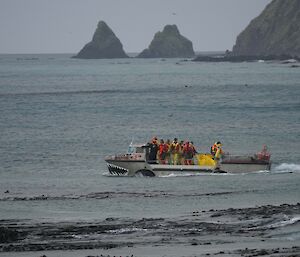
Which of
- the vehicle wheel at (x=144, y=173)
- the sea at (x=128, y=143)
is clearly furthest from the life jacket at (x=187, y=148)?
the vehicle wheel at (x=144, y=173)

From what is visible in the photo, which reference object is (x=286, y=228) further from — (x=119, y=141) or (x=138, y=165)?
(x=119, y=141)

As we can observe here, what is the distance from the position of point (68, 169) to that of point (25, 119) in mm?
34831

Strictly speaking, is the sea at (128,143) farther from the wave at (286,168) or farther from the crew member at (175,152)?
the crew member at (175,152)

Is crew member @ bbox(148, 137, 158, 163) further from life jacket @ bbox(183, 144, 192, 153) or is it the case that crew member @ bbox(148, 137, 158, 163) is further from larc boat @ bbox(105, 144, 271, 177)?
life jacket @ bbox(183, 144, 192, 153)

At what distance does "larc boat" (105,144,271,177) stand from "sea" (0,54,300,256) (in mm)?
364

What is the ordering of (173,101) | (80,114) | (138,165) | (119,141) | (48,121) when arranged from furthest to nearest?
(173,101)
(80,114)
(48,121)
(119,141)
(138,165)

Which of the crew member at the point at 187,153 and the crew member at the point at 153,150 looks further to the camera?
the crew member at the point at 153,150

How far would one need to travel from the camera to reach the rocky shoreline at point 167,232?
32000 mm

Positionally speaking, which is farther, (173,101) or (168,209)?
(173,101)

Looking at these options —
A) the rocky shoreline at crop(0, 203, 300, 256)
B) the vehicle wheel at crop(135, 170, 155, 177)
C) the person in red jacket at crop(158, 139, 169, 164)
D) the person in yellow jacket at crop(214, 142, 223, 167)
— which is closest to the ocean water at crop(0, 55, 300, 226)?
the vehicle wheel at crop(135, 170, 155, 177)

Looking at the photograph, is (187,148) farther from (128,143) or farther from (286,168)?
(128,143)

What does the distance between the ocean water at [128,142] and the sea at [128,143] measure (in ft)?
0.20

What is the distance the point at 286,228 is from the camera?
34.4m

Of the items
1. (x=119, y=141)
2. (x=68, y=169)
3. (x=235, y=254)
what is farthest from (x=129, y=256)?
(x=119, y=141)
